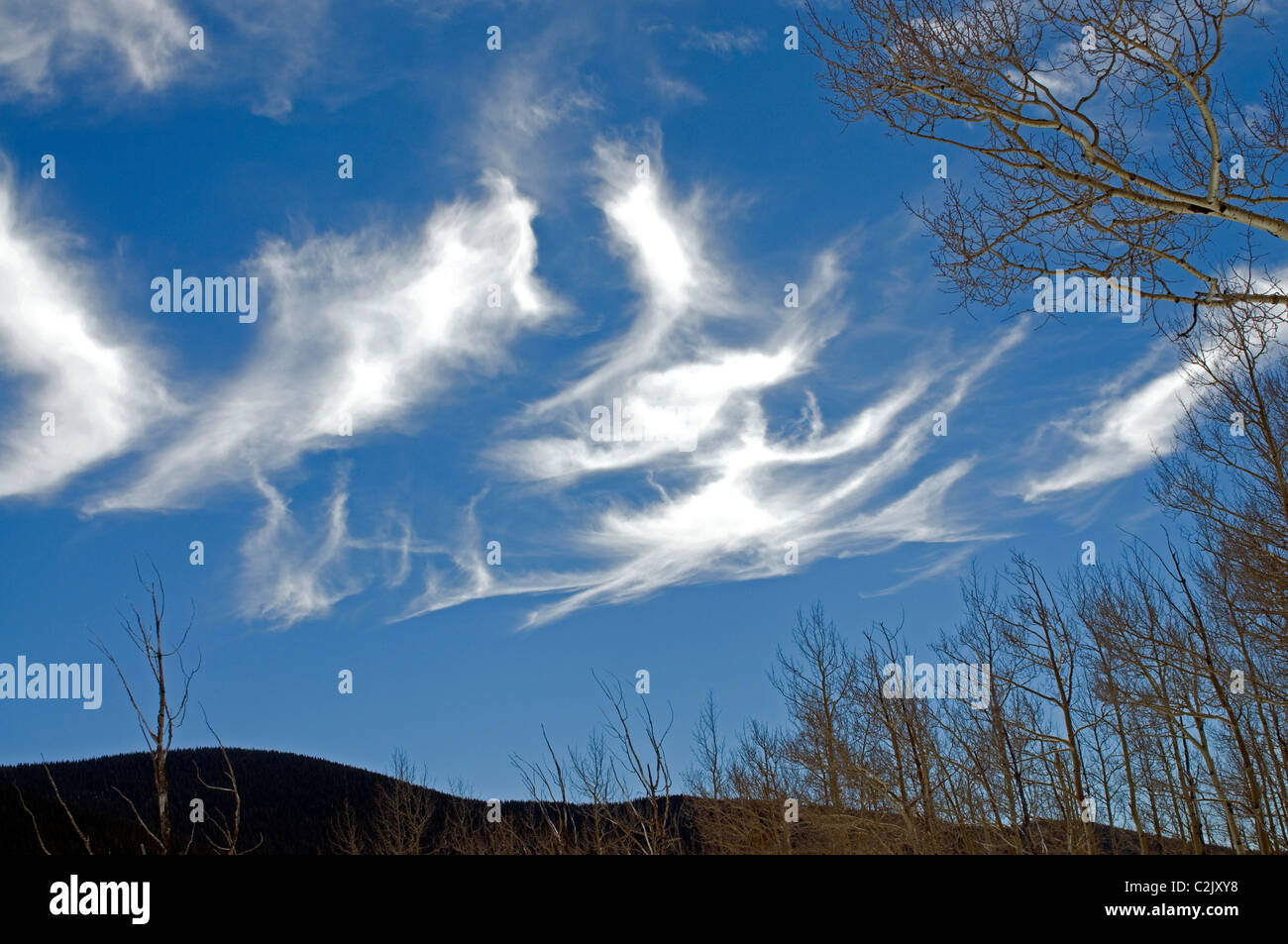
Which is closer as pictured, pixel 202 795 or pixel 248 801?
pixel 248 801

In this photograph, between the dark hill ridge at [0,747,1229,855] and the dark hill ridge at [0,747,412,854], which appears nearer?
the dark hill ridge at [0,747,1229,855]

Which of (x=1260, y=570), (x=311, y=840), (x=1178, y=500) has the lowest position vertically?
(x=311, y=840)

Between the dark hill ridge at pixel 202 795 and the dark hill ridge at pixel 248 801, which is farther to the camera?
the dark hill ridge at pixel 202 795

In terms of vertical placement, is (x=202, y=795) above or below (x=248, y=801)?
above

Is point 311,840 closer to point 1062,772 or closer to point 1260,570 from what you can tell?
point 1062,772

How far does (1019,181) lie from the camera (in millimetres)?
10055
